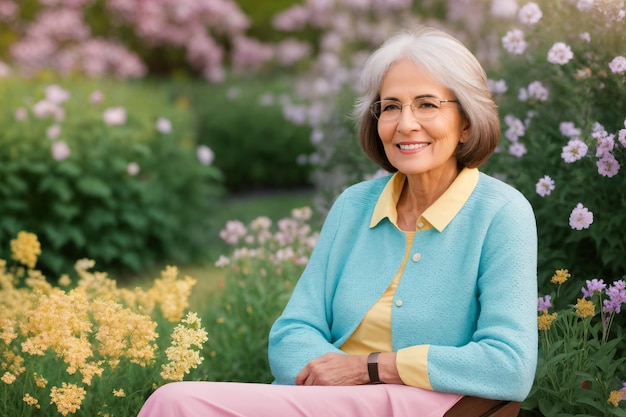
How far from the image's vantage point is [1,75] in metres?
7.95

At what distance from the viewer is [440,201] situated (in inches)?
105

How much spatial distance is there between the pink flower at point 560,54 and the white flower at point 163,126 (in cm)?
340

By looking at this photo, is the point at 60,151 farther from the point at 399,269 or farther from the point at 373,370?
the point at 373,370

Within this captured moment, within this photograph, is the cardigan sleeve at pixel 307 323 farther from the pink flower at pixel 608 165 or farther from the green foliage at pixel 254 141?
the green foliage at pixel 254 141

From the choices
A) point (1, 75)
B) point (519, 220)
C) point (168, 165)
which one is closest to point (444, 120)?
point (519, 220)

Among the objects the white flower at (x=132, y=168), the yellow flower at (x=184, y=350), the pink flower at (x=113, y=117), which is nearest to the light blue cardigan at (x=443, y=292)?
the yellow flower at (x=184, y=350)

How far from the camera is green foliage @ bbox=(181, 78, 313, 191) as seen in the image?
31.5ft

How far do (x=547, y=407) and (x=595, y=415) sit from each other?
16 centimetres

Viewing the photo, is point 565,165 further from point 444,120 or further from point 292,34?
point 292,34

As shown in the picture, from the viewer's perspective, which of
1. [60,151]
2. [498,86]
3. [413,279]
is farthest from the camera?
[60,151]

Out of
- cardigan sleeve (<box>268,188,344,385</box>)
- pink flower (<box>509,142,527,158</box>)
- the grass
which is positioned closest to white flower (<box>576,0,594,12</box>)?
pink flower (<box>509,142,527,158</box>)

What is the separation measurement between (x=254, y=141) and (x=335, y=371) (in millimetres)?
7159

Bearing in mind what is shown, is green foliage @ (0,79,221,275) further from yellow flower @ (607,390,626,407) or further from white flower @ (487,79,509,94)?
yellow flower @ (607,390,626,407)

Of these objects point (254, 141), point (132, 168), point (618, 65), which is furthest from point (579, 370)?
point (254, 141)
